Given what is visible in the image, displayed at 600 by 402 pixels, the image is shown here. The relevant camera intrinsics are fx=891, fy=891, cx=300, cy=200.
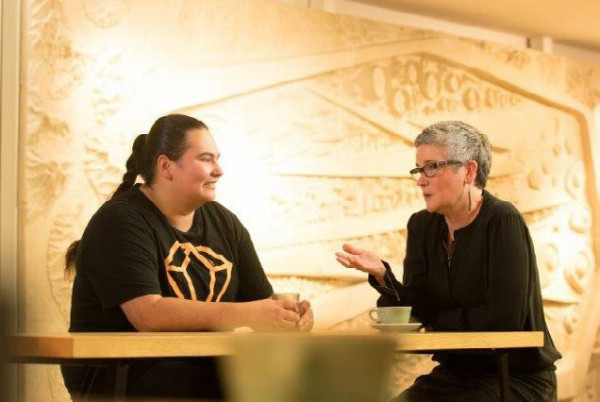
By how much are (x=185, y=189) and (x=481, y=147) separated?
961 millimetres

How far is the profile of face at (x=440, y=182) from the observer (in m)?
2.71

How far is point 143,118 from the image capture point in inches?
157

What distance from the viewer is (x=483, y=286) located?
2.56m

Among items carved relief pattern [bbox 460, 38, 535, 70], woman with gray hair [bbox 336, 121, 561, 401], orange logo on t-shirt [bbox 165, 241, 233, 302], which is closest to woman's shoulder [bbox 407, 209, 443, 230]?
woman with gray hair [bbox 336, 121, 561, 401]

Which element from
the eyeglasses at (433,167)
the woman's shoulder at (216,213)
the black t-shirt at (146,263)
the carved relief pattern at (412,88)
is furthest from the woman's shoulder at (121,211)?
the carved relief pattern at (412,88)

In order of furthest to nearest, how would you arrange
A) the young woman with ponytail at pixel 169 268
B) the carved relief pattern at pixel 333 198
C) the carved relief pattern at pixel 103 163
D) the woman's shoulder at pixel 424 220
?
the carved relief pattern at pixel 333 198 < the carved relief pattern at pixel 103 163 < the woman's shoulder at pixel 424 220 < the young woman with ponytail at pixel 169 268

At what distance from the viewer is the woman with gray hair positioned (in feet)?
8.13

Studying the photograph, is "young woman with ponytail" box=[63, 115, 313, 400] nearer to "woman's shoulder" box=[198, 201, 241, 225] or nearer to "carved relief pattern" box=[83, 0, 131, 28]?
"woman's shoulder" box=[198, 201, 241, 225]

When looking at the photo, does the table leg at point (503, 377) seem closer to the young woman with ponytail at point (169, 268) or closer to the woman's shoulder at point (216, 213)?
the young woman with ponytail at point (169, 268)

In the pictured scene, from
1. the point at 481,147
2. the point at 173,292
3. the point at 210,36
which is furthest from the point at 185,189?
the point at 210,36

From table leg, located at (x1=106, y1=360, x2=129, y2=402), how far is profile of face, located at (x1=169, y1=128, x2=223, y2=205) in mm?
838

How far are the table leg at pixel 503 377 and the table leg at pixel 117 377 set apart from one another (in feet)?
3.37

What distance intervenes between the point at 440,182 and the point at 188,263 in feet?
2.73

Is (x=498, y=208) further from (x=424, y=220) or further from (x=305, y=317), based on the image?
(x=305, y=317)
